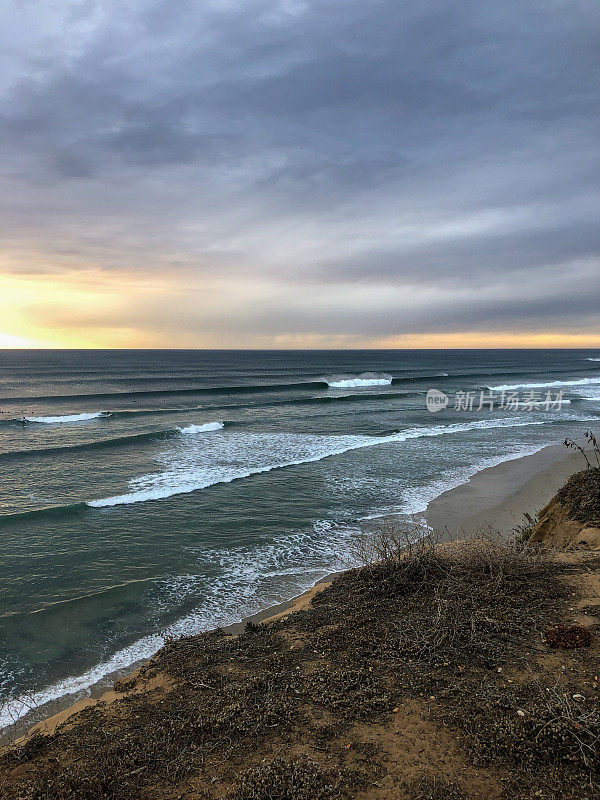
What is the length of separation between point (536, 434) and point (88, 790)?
25494 millimetres

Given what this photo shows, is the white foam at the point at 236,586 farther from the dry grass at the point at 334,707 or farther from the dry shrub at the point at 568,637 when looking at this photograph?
the dry shrub at the point at 568,637

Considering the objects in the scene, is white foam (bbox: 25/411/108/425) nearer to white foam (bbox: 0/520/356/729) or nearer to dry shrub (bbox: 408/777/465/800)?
white foam (bbox: 0/520/356/729)

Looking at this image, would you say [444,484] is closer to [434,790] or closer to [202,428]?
[434,790]

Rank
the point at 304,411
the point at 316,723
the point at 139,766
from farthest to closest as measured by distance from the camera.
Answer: the point at 304,411 < the point at 316,723 < the point at 139,766

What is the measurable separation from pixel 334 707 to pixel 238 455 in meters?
16.1

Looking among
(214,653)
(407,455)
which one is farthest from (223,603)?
(407,455)

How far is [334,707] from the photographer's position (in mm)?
4238

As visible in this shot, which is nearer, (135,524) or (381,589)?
(381,589)

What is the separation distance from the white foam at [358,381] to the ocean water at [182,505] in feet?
73.3

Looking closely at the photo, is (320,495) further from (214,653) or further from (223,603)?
(214,653)

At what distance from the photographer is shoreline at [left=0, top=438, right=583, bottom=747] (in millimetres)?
5640

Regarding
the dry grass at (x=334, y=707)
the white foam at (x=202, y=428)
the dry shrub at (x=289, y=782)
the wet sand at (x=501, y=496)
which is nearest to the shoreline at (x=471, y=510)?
the wet sand at (x=501, y=496)

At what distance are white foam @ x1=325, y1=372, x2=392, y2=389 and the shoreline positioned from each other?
35.2 m

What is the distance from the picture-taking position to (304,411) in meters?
33.7
